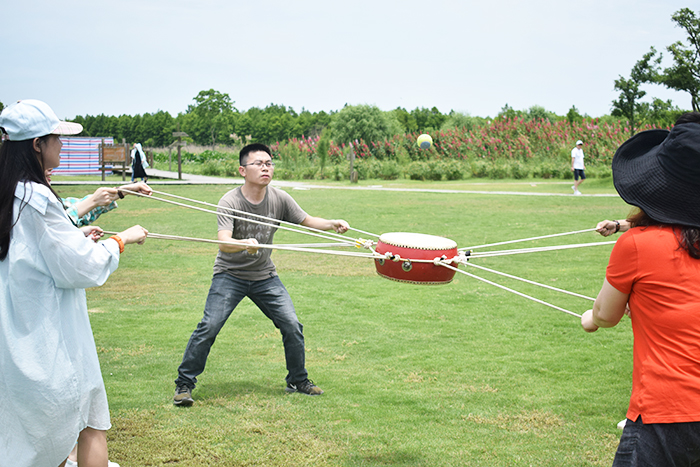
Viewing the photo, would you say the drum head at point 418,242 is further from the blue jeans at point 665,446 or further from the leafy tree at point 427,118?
the leafy tree at point 427,118

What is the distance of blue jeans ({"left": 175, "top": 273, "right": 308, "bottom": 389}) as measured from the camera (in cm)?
468

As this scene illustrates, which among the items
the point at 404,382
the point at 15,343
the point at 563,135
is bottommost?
the point at 404,382

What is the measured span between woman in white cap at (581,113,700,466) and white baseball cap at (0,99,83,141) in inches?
98.1

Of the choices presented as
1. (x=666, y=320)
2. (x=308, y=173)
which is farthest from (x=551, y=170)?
(x=666, y=320)

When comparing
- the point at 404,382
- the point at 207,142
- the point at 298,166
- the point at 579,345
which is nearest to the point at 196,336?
the point at 404,382

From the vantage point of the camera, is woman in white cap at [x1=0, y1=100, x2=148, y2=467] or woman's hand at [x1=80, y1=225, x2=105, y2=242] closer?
woman in white cap at [x1=0, y1=100, x2=148, y2=467]

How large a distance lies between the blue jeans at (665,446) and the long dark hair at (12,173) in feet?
8.60

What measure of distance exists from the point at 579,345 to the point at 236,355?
3.47 metres

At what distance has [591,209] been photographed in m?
17.5

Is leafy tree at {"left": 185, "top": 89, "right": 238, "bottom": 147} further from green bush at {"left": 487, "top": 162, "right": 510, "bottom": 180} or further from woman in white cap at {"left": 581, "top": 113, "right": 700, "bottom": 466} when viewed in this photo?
woman in white cap at {"left": 581, "top": 113, "right": 700, "bottom": 466}

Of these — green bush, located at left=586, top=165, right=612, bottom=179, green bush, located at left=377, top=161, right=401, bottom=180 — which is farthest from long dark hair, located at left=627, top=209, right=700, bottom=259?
green bush, located at left=377, top=161, right=401, bottom=180

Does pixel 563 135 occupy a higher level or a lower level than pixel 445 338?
higher

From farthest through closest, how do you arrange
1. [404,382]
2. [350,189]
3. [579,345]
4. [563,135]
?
[563,135]
[350,189]
[579,345]
[404,382]

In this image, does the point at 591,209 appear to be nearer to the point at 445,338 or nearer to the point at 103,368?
the point at 445,338
